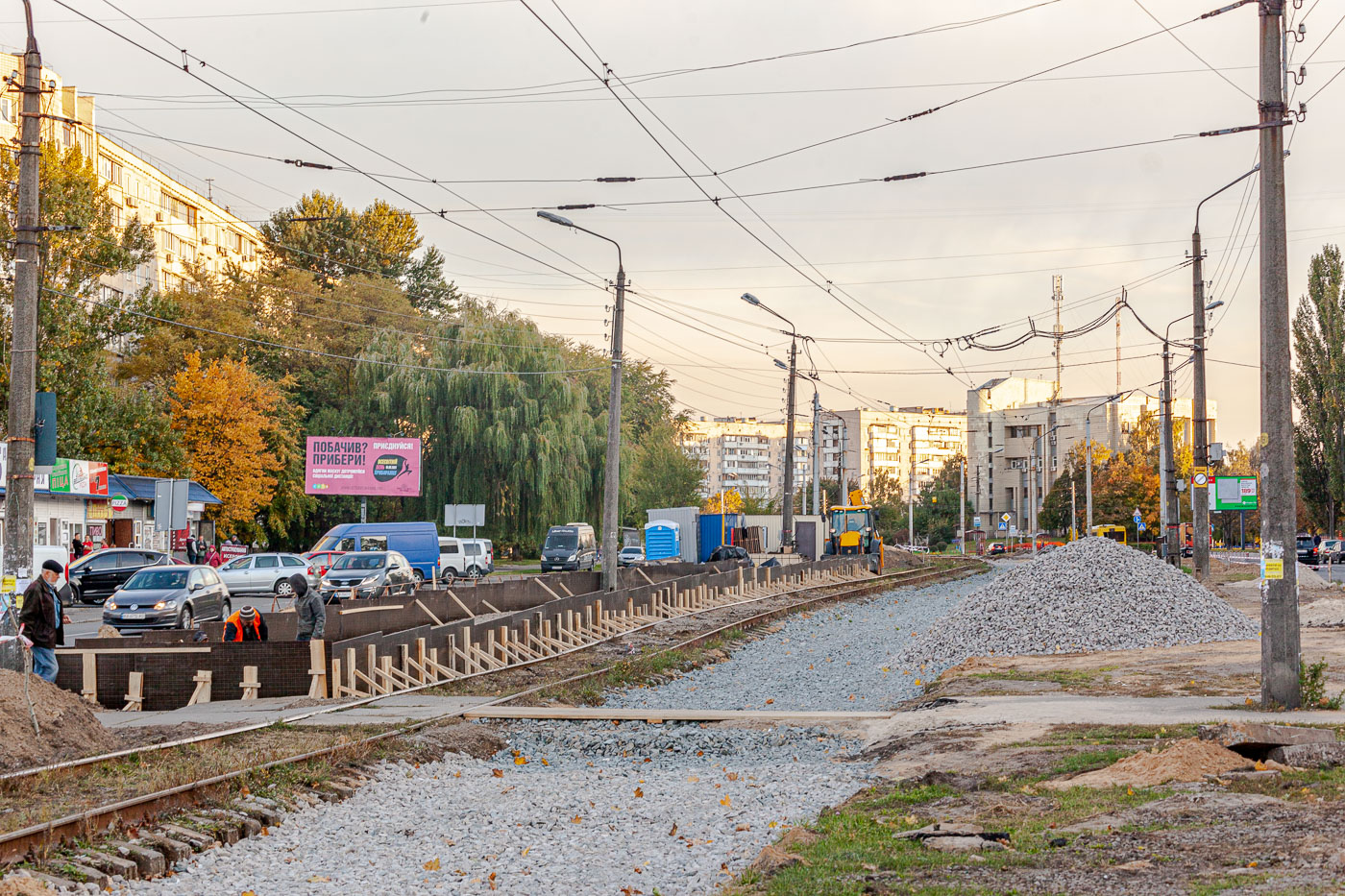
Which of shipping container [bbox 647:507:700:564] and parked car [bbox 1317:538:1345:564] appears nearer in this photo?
parked car [bbox 1317:538:1345:564]

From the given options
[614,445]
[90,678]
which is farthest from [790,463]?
[90,678]

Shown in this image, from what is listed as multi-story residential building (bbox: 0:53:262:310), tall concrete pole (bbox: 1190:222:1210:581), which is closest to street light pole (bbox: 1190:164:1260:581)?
tall concrete pole (bbox: 1190:222:1210:581)

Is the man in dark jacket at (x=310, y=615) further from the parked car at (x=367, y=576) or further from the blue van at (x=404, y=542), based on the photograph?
the blue van at (x=404, y=542)

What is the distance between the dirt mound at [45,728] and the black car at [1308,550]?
59.4 meters

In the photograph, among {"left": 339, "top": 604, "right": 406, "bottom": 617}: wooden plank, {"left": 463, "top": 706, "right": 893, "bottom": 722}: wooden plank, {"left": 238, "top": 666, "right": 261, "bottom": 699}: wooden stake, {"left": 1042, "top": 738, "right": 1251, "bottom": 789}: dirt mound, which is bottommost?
Answer: {"left": 463, "top": 706, "right": 893, "bottom": 722}: wooden plank

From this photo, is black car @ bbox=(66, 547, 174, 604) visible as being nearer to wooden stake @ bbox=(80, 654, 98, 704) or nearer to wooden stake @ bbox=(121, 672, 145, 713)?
wooden stake @ bbox=(80, 654, 98, 704)

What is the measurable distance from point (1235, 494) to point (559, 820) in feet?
124

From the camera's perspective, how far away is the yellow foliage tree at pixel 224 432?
196ft

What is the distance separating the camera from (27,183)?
16.8 metres

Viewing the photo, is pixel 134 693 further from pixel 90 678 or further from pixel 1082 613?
pixel 1082 613

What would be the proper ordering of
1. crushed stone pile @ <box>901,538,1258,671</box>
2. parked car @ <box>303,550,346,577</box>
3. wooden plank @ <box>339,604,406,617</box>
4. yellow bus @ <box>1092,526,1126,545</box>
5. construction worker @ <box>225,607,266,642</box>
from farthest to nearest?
yellow bus @ <box>1092,526,1126,545</box> < parked car @ <box>303,550,346,577</box> < crushed stone pile @ <box>901,538,1258,671</box> < wooden plank @ <box>339,604,406,617</box> < construction worker @ <box>225,607,266,642</box>

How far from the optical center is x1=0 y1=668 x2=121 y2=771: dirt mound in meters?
12.3

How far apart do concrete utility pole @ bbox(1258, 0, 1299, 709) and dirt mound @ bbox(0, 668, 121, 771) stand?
1282 cm

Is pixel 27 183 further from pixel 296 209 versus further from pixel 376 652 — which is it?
pixel 296 209
